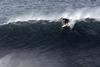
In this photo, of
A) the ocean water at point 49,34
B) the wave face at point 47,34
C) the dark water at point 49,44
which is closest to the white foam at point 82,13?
the ocean water at point 49,34

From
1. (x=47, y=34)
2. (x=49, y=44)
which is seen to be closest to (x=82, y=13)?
(x=47, y=34)

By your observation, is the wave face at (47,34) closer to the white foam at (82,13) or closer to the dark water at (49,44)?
the dark water at (49,44)

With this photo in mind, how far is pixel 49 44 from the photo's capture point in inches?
1828

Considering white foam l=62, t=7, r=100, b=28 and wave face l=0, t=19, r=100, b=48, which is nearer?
wave face l=0, t=19, r=100, b=48

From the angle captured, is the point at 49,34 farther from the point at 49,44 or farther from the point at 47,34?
the point at 49,44

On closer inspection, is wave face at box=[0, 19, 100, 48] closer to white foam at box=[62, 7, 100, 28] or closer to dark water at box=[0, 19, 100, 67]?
dark water at box=[0, 19, 100, 67]

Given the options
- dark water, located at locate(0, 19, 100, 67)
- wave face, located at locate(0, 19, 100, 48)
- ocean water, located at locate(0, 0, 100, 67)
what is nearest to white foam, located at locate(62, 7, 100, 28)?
ocean water, located at locate(0, 0, 100, 67)

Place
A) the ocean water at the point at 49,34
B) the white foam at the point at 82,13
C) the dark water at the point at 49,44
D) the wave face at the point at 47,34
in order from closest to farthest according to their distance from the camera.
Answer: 1. the dark water at the point at 49,44
2. the ocean water at the point at 49,34
3. the wave face at the point at 47,34
4. the white foam at the point at 82,13

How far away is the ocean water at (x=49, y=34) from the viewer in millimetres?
41750

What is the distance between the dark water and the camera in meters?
41.1

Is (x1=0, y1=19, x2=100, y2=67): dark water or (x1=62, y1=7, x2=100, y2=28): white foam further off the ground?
(x1=62, y1=7, x2=100, y2=28): white foam

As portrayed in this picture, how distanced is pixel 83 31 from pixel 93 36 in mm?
2854

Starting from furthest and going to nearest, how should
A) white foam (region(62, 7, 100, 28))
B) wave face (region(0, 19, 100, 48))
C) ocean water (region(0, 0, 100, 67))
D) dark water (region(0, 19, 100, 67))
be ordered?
1. white foam (region(62, 7, 100, 28))
2. wave face (region(0, 19, 100, 48))
3. ocean water (region(0, 0, 100, 67))
4. dark water (region(0, 19, 100, 67))

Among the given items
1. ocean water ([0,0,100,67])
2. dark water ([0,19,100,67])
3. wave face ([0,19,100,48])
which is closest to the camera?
dark water ([0,19,100,67])
